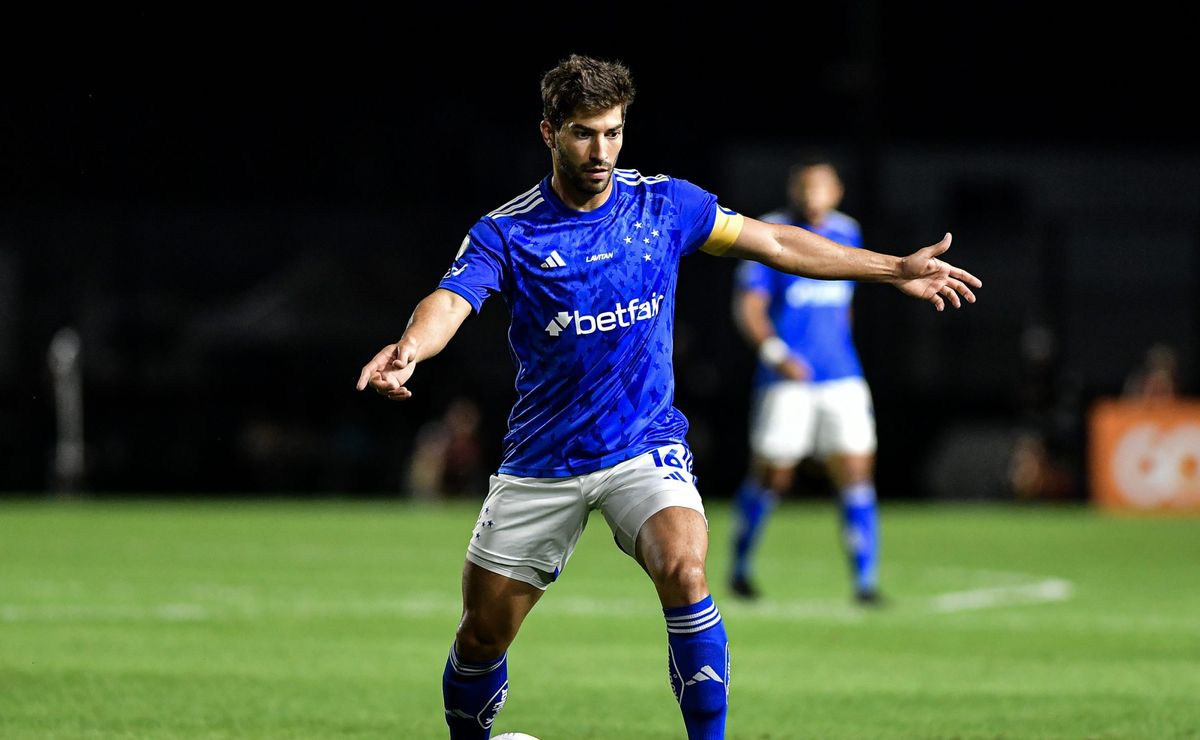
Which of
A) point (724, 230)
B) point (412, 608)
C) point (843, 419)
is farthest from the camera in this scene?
point (843, 419)

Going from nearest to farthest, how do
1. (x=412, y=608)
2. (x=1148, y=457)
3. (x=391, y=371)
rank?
(x=391, y=371)
(x=412, y=608)
(x=1148, y=457)

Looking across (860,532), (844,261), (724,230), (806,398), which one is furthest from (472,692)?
(806,398)

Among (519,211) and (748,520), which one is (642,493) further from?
(748,520)

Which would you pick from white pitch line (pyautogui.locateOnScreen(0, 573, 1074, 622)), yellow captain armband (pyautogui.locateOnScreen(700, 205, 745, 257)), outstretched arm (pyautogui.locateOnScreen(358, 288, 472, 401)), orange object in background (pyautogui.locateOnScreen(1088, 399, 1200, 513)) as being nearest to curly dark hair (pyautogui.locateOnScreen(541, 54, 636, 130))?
yellow captain armband (pyautogui.locateOnScreen(700, 205, 745, 257))

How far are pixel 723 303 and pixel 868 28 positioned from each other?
4246 mm

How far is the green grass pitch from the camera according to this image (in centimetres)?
783

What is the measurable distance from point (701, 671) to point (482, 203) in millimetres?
24528

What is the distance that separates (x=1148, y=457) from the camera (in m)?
22.4

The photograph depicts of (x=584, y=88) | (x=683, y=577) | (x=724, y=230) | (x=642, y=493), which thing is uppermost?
(x=584, y=88)

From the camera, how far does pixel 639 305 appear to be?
633cm

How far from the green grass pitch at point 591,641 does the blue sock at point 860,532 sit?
25 cm

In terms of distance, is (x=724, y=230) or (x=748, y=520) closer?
(x=724, y=230)

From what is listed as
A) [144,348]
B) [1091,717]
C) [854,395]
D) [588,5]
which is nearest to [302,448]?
[144,348]

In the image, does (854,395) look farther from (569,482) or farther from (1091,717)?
(569,482)
